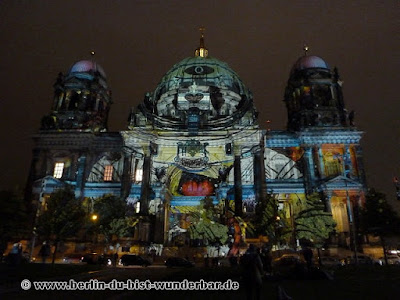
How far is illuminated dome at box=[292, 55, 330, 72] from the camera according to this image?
65.0 meters

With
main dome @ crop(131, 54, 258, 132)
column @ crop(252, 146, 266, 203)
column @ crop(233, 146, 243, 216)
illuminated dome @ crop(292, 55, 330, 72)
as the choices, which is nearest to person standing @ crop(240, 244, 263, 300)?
column @ crop(233, 146, 243, 216)

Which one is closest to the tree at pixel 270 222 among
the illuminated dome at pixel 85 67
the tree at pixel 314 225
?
the tree at pixel 314 225

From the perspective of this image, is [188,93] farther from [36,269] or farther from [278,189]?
[36,269]

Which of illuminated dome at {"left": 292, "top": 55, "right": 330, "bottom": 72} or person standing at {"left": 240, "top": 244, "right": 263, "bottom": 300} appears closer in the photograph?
person standing at {"left": 240, "top": 244, "right": 263, "bottom": 300}

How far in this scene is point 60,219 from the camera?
38000 mm

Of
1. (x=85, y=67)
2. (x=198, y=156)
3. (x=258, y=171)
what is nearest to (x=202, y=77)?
(x=85, y=67)

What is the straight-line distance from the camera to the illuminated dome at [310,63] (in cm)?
6500

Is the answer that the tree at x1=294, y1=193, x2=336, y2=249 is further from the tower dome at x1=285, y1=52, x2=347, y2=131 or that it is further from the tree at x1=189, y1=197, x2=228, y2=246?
the tower dome at x1=285, y1=52, x2=347, y2=131

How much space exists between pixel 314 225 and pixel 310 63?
122 feet

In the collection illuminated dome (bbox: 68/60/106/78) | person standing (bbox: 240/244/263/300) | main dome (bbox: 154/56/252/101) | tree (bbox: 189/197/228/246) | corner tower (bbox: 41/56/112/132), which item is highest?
main dome (bbox: 154/56/252/101)

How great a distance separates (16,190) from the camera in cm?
4141

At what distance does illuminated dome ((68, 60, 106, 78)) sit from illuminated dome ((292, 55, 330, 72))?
40897mm

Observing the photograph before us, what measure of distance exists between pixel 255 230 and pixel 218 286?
2816 centimetres

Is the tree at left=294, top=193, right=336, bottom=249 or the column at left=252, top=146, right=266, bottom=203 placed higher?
the column at left=252, top=146, right=266, bottom=203
